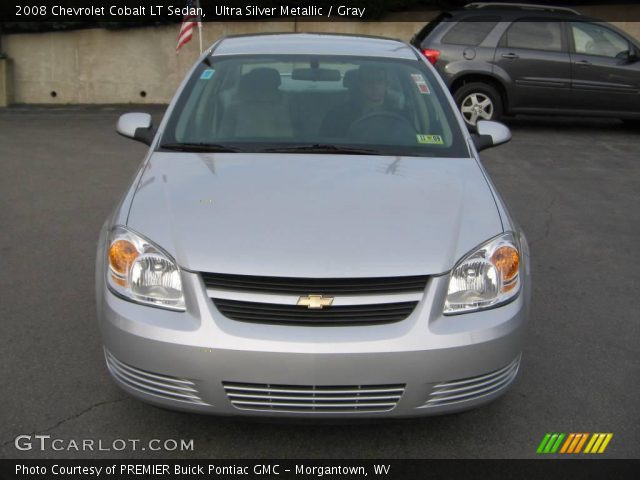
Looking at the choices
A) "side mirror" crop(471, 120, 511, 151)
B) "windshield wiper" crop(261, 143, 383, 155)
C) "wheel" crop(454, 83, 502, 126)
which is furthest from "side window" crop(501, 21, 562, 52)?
"windshield wiper" crop(261, 143, 383, 155)

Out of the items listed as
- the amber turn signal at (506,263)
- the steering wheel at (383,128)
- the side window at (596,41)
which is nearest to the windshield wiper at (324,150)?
the steering wheel at (383,128)

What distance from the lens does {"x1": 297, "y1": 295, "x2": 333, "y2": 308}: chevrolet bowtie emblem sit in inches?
118

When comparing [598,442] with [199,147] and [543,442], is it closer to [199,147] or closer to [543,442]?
[543,442]

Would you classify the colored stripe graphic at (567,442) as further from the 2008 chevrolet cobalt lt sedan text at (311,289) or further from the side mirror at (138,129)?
the side mirror at (138,129)

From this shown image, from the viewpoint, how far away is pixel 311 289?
9.89 ft

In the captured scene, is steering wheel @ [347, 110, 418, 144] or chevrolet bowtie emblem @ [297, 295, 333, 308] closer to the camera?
chevrolet bowtie emblem @ [297, 295, 333, 308]

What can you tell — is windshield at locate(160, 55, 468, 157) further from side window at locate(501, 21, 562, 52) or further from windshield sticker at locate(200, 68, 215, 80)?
side window at locate(501, 21, 562, 52)

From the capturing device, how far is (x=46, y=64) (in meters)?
15.8

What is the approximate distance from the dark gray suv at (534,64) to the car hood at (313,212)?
8.16 metres

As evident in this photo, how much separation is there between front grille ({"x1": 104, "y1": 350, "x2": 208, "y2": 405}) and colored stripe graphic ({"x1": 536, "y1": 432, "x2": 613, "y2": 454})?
4.86 feet

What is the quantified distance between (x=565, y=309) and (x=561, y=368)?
0.90 meters

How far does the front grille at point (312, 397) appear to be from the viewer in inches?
118
